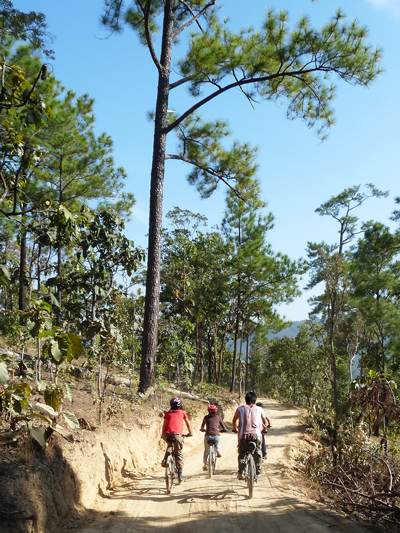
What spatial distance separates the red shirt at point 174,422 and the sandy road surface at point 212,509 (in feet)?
3.19

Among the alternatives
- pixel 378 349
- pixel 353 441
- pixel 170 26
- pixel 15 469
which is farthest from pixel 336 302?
pixel 378 349

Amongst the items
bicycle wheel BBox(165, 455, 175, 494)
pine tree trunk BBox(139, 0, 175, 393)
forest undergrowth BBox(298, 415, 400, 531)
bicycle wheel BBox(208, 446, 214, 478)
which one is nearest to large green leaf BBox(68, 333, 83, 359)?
bicycle wheel BBox(165, 455, 175, 494)

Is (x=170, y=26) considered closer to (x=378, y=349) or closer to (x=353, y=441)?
(x=353, y=441)

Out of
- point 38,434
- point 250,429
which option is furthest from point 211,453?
point 38,434

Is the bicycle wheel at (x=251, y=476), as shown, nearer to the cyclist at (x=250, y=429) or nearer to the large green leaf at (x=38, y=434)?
the cyclist at (x=250, y=429)

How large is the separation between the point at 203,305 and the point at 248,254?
4.14 meters

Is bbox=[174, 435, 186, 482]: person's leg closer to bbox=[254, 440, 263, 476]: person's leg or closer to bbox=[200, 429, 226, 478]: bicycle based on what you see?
bbox=[200, 429, 226, 478]: bicycle

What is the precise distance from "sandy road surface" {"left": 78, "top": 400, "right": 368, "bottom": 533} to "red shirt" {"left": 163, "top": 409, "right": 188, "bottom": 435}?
973 millimetres

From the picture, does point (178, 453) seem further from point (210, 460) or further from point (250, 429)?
point (250, 429)

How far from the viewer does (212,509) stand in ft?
20.4

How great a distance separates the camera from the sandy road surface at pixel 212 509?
5480mm

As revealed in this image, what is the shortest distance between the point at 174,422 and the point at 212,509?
1.69 metres

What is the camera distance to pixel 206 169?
13.9 m

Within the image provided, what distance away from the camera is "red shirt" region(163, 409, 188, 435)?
7539mm
